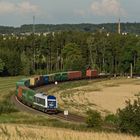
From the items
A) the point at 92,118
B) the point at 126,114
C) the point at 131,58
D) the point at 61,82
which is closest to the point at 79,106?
the point at 92,118

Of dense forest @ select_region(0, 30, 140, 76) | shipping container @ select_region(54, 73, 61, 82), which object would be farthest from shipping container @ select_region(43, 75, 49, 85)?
dense forest @ select_region(0, 30, 140, 76)

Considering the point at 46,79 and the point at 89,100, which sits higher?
the point at 89,100

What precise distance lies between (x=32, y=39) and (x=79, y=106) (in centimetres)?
11754

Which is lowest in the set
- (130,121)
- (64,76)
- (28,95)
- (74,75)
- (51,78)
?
(74,75)

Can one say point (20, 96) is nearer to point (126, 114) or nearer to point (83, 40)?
point (126, 114)

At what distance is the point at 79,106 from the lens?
84.4 meters

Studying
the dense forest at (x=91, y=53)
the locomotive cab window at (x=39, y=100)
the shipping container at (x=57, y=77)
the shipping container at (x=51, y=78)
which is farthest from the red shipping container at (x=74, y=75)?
the locomotive cab window at (x=39, y=100)

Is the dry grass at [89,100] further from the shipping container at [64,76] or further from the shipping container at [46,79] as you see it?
the shipping container at [64,76]

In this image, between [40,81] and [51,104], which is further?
Result: [40,81]

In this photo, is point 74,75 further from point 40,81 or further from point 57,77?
point 40,81

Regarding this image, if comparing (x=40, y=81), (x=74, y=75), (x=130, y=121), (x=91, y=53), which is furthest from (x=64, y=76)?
(x=130, y=121)

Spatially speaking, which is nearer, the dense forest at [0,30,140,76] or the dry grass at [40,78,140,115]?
the dry grass at [40,78,140,115]

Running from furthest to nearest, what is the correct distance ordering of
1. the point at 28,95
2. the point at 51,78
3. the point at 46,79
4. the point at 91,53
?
the point at 91,53, the point at 51,78, the point at 46,79, the point at 28,95

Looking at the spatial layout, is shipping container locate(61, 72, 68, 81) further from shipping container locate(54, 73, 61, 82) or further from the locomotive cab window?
the locomotive cab window
